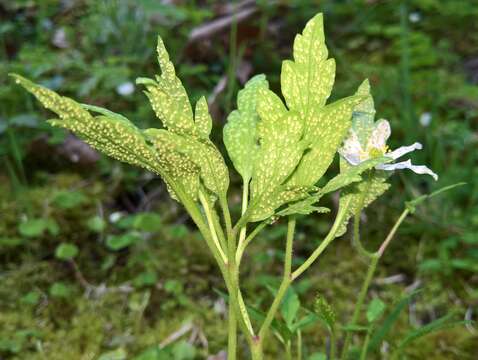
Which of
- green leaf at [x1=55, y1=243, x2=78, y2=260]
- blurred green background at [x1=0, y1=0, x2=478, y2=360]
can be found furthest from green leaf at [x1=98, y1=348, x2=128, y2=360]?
green leaf at [x1=55, y1=243, x2=78, y2=260]

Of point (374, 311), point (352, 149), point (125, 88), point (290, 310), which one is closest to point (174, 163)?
point (352, 149)

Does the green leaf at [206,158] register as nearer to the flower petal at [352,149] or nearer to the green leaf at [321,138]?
the green leaf at [321,138]

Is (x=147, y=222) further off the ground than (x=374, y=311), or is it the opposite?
(x=374, y=311)

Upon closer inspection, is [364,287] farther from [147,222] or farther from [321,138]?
[147,222]

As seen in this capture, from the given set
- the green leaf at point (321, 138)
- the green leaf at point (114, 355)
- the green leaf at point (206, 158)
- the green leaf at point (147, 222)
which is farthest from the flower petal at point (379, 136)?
the green leaf at point (147, 222)

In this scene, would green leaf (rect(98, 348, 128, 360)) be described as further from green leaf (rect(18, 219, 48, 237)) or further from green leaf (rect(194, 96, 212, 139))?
green leaf (rect(194, 96, 212, 139))
